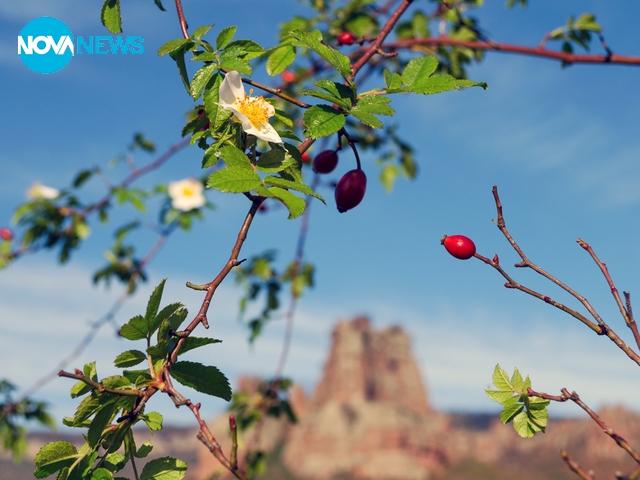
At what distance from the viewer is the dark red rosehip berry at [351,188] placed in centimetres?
184

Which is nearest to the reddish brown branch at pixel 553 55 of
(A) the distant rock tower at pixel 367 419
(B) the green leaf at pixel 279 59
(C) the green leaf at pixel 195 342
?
(B) the green leaf at pixel 279 59

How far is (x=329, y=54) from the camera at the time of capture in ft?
4.76

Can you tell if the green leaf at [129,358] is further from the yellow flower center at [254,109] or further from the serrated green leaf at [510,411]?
the serrated green leaf at [510,411]

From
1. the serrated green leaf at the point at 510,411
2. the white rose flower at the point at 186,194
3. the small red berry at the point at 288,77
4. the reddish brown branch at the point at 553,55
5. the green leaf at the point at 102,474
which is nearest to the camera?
the green leaf at the point at 102,474

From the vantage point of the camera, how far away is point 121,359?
134 centimetres

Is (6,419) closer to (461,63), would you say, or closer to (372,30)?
(372,30)

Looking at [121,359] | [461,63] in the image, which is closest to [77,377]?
[121,359]

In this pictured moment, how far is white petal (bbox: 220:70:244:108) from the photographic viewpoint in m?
1.51

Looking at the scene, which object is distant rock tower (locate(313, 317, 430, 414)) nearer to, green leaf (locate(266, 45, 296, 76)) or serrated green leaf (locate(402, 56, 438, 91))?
green leaf (locate(266, 45, 296, 76))

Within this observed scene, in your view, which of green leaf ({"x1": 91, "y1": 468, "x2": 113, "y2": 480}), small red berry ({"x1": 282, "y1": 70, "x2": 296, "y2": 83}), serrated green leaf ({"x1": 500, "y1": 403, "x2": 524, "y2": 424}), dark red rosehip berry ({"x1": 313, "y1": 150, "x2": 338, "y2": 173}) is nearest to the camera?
green leaf ({"x1": 91, "y1": 468, "x2": 113, "y2": 480})

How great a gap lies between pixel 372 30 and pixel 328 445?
9630 centimetres

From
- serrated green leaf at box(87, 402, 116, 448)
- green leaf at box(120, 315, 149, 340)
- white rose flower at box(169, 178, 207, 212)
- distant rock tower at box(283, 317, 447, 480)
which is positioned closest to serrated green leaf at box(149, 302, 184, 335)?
green leaf at box(120, 315, 149, 340)

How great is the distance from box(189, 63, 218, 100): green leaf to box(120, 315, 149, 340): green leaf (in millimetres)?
556

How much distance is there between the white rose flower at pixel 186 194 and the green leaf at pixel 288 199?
4.18 metres
